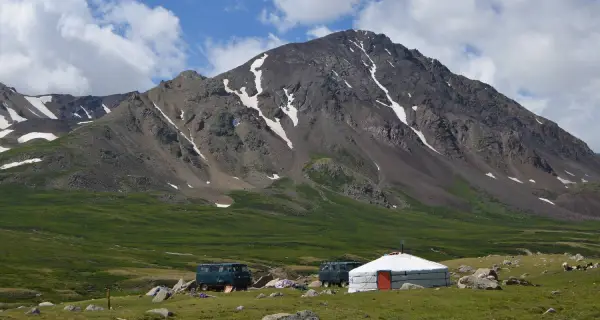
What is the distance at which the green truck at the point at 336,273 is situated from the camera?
7731 centimetres

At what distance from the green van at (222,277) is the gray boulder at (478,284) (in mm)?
24885

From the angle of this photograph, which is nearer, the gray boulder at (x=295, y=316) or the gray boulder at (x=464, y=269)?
the gray boulder at (x=295, y=316)

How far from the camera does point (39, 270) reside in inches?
5782

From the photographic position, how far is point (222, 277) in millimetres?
73500

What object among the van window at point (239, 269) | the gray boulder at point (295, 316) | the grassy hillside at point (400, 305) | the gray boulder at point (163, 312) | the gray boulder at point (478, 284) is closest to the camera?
the gray boulder at point (295, 316)

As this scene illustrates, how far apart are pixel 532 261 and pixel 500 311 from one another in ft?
157

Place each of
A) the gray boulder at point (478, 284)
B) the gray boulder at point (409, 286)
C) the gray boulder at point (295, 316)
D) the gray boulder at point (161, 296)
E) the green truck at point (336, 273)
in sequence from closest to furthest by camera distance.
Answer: the gray boulder at point (295, 316) < the gray boulder at point (161, 296) < the gray boulder at point (478, 284) < the gray boulder at point (409, 286) < the green truck at point (336, 273)

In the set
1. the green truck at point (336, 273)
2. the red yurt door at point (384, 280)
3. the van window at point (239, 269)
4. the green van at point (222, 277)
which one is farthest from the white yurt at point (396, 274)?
the van window at point (239, 269)

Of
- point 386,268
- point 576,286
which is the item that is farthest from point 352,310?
point 576,286

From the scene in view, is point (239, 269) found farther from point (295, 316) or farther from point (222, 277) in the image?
point (295, 316)

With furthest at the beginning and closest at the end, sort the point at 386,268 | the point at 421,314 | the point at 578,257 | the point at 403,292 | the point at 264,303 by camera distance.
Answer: the point at 578,257 < the point at 386,268 < the point at 403,292 < the point at 264,303 < the point at 421,314

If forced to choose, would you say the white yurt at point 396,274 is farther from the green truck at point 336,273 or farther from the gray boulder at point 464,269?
the gray boulder at point 464,269

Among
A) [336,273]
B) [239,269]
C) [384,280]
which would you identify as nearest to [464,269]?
[336,273]

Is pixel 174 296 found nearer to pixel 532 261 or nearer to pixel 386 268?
pixel 386 268
